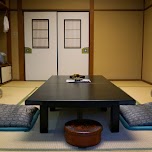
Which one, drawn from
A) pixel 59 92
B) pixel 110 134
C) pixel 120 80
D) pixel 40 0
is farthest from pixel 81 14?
pixel 110 134

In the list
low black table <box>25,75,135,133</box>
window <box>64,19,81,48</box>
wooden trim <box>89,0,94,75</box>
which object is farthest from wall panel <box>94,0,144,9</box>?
low black table <box>25,75,135,133</box>

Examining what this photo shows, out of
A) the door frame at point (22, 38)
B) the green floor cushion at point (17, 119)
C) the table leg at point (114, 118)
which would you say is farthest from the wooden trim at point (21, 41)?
the table leg at point (114, 118)

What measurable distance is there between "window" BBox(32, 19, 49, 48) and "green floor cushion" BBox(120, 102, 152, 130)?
4079mm

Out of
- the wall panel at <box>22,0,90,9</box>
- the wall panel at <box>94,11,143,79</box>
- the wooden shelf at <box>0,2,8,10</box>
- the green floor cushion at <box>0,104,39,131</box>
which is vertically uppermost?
the wall panel at <box>22,0,90,9</box>

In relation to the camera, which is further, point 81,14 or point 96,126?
point 81,14

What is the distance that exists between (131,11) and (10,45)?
11.7 feet

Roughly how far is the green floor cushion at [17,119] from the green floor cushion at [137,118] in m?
1.04

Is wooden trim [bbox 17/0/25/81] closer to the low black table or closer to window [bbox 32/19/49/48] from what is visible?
window [bbox 32/19/49/48]

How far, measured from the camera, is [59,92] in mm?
2420

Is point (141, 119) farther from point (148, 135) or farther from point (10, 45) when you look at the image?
point (10, 45)

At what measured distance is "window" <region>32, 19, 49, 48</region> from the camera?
6172 millimetres

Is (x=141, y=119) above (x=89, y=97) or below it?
below

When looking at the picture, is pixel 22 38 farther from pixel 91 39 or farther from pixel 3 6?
pixel 91 39

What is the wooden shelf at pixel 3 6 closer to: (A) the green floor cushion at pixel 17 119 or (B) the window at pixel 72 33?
(B) the window at pixel 72 33
